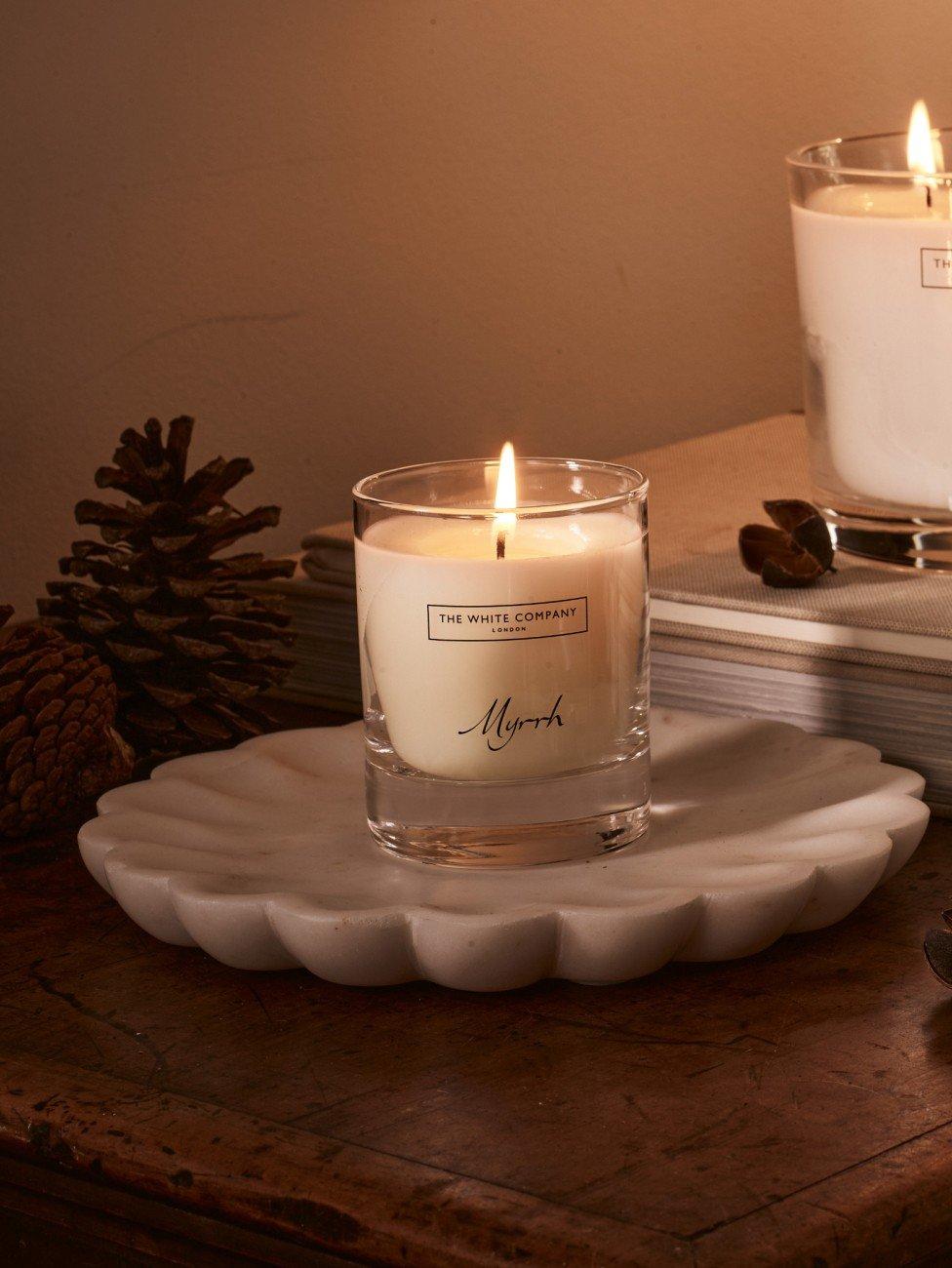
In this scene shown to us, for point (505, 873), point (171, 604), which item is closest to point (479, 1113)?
point (505, 873)

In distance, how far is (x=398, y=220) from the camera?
992 mm

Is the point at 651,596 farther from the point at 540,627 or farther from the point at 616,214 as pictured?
the point at 616,214

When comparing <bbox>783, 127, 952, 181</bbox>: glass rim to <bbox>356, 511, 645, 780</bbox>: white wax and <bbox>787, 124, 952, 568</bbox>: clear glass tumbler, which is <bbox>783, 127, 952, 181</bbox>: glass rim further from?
<bbox>356, 511, 645, 780</bbox>: white wax

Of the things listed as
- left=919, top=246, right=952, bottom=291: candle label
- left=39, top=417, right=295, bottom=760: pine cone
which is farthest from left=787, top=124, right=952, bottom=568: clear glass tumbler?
left=39, top=417, right=295, bottom=760: pine cone

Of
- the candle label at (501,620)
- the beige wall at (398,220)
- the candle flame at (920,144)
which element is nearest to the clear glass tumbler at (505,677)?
the candle label at (501,620)

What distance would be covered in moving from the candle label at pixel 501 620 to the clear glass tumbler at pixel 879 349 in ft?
0.72

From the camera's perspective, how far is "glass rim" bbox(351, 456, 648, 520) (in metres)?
0.52

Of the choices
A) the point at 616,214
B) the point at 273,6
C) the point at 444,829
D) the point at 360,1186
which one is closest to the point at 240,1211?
the point at 360,1186

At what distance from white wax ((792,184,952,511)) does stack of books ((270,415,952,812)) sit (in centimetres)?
4

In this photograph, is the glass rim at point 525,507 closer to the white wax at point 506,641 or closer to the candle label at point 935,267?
the white wax at point 506,641

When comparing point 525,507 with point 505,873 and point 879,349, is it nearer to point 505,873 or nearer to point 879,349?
point 505,873

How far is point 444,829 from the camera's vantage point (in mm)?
536

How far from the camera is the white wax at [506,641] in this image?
0.52 meters

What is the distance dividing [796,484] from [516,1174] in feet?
1.80
